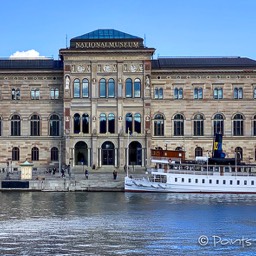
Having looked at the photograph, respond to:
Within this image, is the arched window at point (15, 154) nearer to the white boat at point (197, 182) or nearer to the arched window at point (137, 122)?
the arched window at point (137, 122)

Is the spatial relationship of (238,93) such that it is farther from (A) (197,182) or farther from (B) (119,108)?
(A) (197,182)

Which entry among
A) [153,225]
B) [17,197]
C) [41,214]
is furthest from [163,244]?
[17,197]

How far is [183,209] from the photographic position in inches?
2330

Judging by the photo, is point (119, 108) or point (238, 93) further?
point (238, 93)

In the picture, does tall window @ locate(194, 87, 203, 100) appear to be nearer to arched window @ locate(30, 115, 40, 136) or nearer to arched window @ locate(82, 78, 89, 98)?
arched window @ locate(82, 78, 89, 98)

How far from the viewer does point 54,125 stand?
93062 millimetres

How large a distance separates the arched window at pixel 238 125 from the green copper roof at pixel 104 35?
1689 centimetres

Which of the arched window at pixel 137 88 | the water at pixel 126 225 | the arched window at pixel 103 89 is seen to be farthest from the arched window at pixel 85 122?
the water at pixel 126 225

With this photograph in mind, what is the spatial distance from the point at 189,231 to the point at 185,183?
28966 mm

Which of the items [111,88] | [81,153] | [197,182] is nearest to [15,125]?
[81,153]

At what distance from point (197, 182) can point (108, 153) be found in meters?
17.6

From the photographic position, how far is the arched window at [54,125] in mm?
92938

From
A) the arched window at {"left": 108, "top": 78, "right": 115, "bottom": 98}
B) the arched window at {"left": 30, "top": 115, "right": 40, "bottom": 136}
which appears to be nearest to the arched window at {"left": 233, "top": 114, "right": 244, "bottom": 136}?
the arched window at {"left": 108, "top": 78, "right": 115, "bottom": 98}

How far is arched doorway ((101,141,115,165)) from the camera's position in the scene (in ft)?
296
